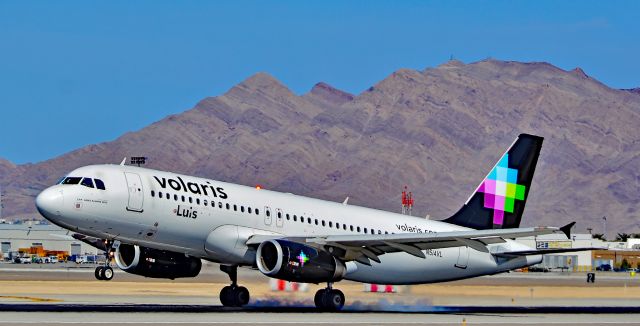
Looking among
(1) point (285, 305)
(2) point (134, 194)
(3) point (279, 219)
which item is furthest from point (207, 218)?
(1) point (285, 305)

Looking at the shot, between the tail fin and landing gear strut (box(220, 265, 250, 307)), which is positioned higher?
the tail fin

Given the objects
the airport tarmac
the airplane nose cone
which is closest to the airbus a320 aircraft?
the airplane nose cone

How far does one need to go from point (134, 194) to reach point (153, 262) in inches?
171

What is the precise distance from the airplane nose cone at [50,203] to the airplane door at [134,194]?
9.46ft

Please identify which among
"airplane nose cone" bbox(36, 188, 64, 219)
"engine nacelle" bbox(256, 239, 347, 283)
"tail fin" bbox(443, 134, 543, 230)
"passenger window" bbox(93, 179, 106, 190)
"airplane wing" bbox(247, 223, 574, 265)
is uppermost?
"tail fin" bbox(443, 134, 543, 230)

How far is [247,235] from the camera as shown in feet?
176

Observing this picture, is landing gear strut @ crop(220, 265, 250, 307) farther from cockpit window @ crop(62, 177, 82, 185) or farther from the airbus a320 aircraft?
cockpit window @ crop(62, 177, 82, 185)

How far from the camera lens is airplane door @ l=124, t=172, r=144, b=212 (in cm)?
5075

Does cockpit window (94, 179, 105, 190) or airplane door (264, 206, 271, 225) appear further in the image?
airplane door (264, 206, 271, 225)

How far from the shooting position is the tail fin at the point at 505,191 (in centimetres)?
6388

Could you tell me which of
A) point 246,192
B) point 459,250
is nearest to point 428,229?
point 459,250

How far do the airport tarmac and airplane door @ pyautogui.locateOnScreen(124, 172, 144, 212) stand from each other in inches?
169

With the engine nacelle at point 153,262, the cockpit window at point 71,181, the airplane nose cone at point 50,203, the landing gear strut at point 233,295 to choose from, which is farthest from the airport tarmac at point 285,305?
the cockpit window at point 71,181

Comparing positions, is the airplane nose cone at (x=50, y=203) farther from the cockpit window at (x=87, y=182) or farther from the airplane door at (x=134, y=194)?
the airplane door at (x=134, y=194)
